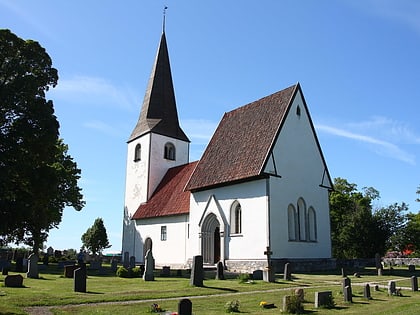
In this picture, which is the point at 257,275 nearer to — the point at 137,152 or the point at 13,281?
the point at 13,281

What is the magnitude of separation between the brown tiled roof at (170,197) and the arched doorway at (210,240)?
2.67 m

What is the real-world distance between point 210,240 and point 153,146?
12.9 m

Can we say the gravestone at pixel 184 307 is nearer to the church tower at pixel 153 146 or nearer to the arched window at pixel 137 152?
the church tower at pixel 153 146

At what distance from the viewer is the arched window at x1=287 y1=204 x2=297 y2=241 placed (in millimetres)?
25656

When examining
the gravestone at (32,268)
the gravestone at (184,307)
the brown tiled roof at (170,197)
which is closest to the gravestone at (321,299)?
the gravestone at (184,307)

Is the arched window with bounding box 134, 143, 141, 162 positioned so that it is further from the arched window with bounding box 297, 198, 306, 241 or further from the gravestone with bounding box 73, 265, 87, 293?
the gravestone with bounding box 73, 265, 87, 293

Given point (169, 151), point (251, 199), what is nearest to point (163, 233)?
point (169, 151)

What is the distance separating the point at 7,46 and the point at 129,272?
1414cm

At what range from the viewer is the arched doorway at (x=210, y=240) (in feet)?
93.1

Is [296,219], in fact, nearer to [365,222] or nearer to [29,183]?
[365,222]

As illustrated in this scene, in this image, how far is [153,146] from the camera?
38.0 m

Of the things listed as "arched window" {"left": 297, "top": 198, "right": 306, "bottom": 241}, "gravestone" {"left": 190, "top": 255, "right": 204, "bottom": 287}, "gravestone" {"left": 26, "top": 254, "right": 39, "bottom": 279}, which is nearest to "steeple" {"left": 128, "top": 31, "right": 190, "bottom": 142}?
"arched window" {"left": 297, "top": 198, "right": 306, "bottom": 241}

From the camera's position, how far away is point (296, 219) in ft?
86.2

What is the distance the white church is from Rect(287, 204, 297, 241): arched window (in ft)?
0.21
